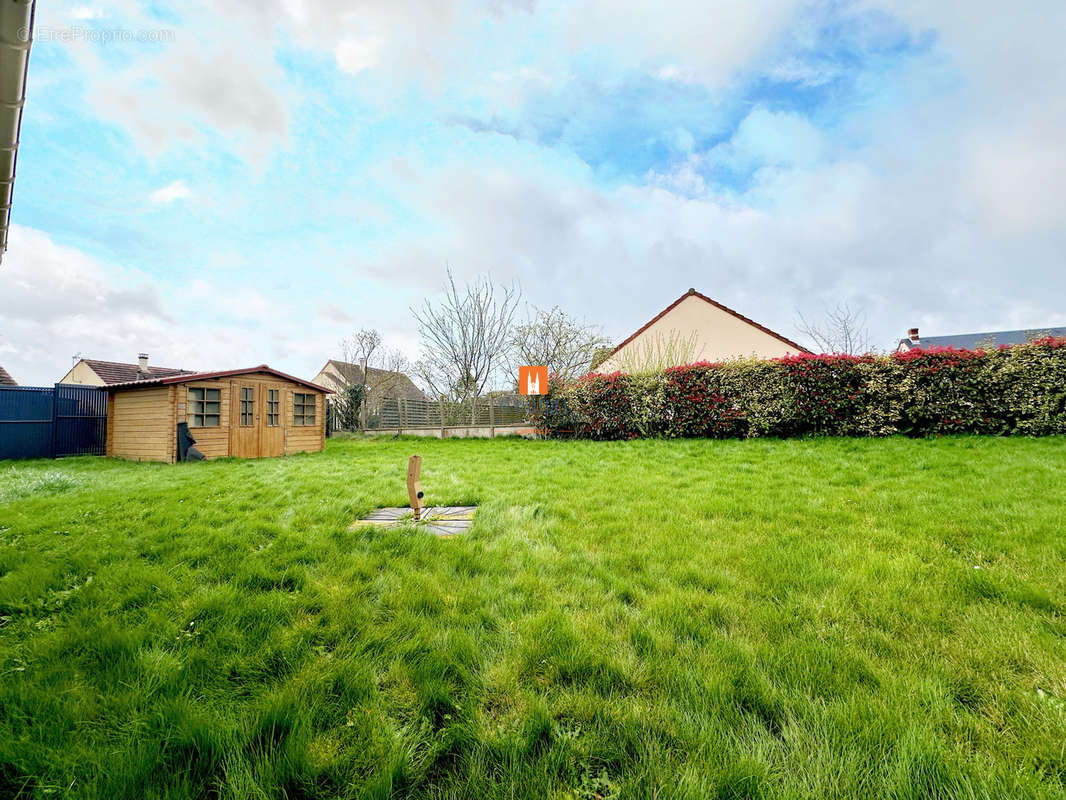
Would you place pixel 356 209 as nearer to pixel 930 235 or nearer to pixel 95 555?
pixel 95 555

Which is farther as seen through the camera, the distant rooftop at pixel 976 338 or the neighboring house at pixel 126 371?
the distant rooftop at pixel 976 338

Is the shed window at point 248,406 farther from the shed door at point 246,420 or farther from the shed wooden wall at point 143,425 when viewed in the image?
the shed wooden wall at point 143,425

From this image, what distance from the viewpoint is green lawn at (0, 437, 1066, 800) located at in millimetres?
1181

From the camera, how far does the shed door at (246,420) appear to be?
454 inches

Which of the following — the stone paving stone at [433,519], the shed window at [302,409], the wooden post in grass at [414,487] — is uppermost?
the shed window at [302,409]

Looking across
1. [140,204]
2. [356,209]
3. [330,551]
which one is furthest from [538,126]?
[330,551]

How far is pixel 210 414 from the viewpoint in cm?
1115

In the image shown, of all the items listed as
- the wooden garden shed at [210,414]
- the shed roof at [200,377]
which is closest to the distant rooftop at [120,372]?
the wooden garden shed at [210,414]

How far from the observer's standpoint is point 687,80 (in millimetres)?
8891

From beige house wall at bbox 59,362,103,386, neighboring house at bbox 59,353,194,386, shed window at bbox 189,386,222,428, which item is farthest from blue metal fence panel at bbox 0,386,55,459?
beige house wall at bbox 59,362,103,386

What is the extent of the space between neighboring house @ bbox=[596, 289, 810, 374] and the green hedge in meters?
4.23

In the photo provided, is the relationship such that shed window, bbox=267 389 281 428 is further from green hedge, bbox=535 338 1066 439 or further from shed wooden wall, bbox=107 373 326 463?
green hedge, bbox=535 338 1066 439

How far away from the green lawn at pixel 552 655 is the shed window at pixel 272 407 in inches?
353

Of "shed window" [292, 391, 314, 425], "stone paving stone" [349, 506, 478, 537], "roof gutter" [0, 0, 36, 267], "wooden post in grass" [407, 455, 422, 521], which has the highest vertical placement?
"roof gutter" [0, 0, 36, 267]
